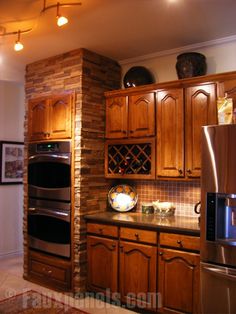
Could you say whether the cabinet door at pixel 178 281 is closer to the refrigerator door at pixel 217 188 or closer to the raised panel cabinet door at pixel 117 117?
the refrigerator door at pixel 217 188

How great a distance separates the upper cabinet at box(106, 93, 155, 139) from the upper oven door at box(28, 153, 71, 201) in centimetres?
63

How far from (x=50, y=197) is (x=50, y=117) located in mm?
947

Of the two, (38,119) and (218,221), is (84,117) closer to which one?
(38,119)

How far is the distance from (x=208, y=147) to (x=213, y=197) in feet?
1.33

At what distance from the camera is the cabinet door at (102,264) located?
328 centimetres

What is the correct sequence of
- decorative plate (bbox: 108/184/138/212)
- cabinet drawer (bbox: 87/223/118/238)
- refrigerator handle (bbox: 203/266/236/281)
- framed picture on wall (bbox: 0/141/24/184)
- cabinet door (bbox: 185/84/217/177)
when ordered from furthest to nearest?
framed picture on wall (bbox: 0/141/24/184), decorative plate (bbox: 108/184/138/212), cabinet drawer (bbox: 87/223/118/238), cabinet door (bbox: 185/84/217/177), refrigerator handle (bbox: 203/266/236/281)

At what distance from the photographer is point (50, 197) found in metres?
3.70

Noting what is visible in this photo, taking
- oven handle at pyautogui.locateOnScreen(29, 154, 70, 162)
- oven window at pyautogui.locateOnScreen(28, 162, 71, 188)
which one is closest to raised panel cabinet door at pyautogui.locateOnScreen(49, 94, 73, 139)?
oven handle at pyautogui.locateOnScreen(29, 154, 70, 162)

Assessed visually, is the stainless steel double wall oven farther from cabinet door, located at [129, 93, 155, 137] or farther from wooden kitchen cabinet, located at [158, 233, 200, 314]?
wooden kitchen cabinet, located at [158, 233, 200, 314]

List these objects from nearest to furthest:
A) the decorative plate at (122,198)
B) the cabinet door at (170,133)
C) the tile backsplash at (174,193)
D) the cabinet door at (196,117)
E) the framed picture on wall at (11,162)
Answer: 1. the cabinet door at (196,117)
2. the cabinet door at (170,133)
3. the tile backsplash at (174,193)
4. the decorative plate at (122,198)
5. the framed picture on wall at (11,162)

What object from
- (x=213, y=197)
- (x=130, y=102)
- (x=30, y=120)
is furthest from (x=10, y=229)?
(x=213, y=197)

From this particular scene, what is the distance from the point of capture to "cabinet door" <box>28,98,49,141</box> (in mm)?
3791

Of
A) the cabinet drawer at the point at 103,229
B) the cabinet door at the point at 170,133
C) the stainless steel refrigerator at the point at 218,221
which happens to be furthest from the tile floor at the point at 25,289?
the cabinet door at the point at 170,133

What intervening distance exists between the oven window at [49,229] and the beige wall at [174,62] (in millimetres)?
2015
